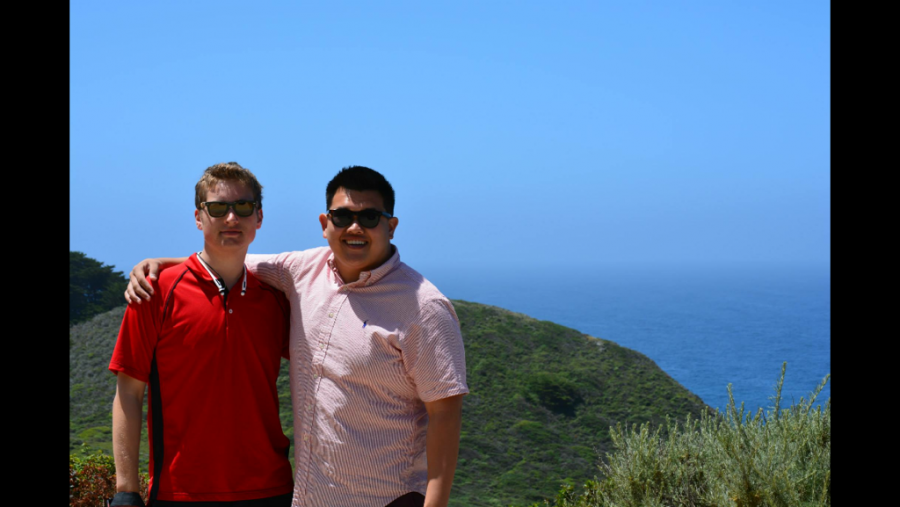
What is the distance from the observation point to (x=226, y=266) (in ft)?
11.6

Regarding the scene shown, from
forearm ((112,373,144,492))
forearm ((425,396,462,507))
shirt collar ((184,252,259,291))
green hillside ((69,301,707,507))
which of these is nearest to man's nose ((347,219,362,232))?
shirt collar ((184,252,259,291))

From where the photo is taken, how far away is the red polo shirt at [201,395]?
3354 mm

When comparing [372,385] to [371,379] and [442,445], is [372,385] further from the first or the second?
[442,445]

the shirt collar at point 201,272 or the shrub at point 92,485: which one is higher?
the shirt collar at point 201,272

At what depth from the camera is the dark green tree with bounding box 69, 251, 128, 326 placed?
1820cm

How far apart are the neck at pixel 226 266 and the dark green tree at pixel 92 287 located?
51.6 feet

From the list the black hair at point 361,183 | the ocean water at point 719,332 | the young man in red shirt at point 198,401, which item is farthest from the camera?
the ocean water at point 719,332

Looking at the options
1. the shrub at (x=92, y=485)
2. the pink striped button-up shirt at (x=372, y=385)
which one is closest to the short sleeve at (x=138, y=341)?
the pink striped button-up shirt at (x=372, y=385)

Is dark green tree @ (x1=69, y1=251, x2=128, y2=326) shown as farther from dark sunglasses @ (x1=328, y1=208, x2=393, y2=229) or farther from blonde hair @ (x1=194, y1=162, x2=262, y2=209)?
dark sunglasses @ (x1=328, y1=208, x2=393, y2=229)

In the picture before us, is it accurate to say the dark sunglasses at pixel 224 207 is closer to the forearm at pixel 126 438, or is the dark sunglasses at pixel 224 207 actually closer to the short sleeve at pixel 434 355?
the forearm at pixel 126 438

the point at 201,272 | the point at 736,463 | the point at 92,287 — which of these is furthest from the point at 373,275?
the point at 92,287

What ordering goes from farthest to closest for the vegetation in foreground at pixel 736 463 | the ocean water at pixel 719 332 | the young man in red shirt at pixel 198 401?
the ocean water at pixel 719 332 → the vegetation in foreground at pixel 736 463 → the young man in red shirt at pixel 198 401

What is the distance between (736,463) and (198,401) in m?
3.45
